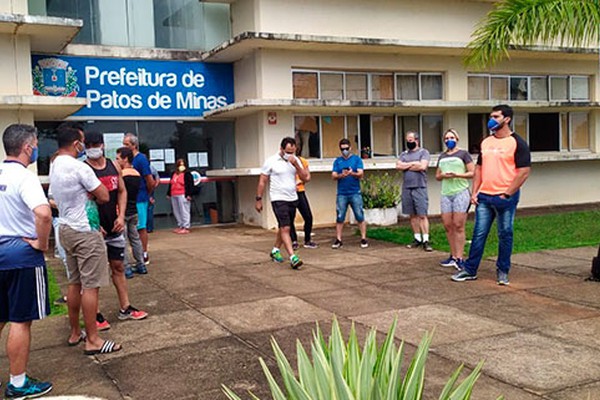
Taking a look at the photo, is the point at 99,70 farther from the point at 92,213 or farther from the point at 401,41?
the point at 92,213

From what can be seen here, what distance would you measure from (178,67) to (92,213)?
966 centimetres

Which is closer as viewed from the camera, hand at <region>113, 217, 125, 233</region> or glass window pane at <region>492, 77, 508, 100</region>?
hand at <region>113, 217, 125, 233</region>

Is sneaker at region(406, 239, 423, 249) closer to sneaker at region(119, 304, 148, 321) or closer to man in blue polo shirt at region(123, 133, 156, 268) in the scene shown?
man in blue polo shirt at region(123, 133, 156, 268)

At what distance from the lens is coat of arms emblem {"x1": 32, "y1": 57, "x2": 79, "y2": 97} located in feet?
42.5

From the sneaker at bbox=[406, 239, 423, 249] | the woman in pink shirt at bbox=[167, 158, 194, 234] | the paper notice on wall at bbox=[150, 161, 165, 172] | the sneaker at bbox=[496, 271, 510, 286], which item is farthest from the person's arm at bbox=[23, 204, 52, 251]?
the paper notice on wall at bbox=[150, 161, 165, 172]

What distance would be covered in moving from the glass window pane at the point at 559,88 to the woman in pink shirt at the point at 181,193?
1071 centimetres

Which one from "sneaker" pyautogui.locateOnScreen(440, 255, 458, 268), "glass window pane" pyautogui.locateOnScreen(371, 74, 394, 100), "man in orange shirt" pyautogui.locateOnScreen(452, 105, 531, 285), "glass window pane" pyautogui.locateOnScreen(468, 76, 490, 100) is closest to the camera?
"man in orange shirt" pyautogui.locateOnScreen(452, 105, 531, 285)

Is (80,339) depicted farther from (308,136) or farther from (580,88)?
(580,88)

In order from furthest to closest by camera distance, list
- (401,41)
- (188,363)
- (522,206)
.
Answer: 1. (522,206)
2. (401,41)
3. (188,363)

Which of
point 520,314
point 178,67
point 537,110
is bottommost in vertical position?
point 520,314

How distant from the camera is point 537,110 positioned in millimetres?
17266

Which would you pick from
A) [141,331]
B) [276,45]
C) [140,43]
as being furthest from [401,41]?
[141,331]

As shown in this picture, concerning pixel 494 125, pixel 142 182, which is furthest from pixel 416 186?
pixel 142 182

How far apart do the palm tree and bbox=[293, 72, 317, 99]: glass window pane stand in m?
3.87
